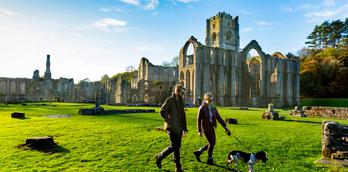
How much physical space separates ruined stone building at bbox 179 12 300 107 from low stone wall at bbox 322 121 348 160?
35474 mm

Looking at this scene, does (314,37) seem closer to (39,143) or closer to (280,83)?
(280,83)

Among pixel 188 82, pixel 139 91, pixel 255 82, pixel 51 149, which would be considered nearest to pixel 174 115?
pixel 51 149

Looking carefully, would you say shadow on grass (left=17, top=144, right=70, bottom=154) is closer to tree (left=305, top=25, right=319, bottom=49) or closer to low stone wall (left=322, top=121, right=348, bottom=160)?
low stone wall (left=322, top=121, right=348, bottom=160)

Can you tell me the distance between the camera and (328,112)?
21312 mm

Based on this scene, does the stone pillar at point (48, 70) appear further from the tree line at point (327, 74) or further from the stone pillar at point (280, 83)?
the tree line at point (327, 74)

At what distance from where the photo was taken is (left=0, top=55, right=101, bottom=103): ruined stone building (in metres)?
60.0

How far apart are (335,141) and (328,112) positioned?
16.2 metres

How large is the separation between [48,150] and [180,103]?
4094mm

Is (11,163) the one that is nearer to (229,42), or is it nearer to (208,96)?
(208,96)

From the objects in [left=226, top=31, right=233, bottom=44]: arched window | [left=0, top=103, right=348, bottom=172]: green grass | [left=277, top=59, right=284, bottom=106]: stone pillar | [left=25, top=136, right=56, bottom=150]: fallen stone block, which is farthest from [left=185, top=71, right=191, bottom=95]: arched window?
[left=25, top=136, right=56, bottom=150]: fallen stone block

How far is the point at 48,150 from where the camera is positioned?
7.57 meters

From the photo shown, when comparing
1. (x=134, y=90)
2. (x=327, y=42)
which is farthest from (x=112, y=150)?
(x=327, y=42)

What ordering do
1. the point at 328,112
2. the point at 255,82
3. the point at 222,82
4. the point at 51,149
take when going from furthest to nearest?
the point at 255,82 < the point at 222,82 < the point at 328,112 < the point at 51,149

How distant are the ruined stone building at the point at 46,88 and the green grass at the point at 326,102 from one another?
1665 inches
